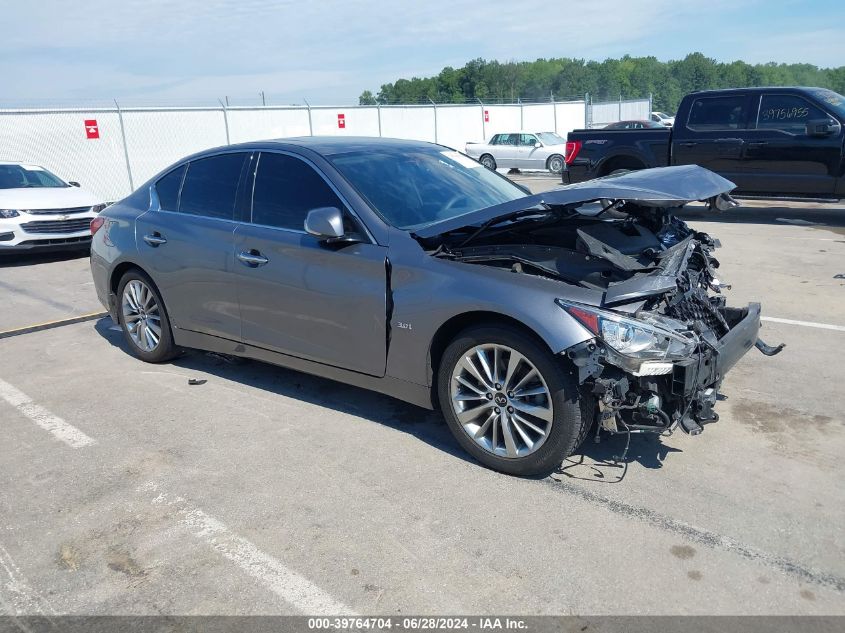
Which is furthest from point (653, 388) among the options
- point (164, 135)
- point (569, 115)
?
point (569, 115)

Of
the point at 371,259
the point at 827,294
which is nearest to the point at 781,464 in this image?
the point at 371,259

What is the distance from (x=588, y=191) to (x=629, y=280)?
1.68 ft

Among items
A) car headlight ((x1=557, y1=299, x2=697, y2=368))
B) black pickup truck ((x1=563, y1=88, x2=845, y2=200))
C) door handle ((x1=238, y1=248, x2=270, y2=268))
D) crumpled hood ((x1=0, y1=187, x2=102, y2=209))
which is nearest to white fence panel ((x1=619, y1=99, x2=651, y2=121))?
black pickup truck ((x1=563, y1=88, x2=845, y2=200))

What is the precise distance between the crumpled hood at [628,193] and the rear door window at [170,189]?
7.52ft

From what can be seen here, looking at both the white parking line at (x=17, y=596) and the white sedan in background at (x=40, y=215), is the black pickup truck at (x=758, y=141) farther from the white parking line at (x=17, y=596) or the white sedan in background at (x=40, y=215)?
the white parking line at (x=17, y=596)

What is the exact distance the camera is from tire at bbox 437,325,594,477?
11.9 feet

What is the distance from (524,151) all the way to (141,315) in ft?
74.6

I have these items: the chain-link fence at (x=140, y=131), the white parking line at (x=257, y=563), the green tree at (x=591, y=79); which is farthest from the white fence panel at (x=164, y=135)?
the green tree at (x=591, y=79)

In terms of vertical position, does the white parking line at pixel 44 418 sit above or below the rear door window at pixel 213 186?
below

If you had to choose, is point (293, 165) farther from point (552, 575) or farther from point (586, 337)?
point (552, 575)

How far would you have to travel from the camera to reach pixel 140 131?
2169 cm

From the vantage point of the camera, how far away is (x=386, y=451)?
4.27 meters

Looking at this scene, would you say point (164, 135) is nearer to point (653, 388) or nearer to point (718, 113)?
point (718, 113)

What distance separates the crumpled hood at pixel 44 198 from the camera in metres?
11.2
